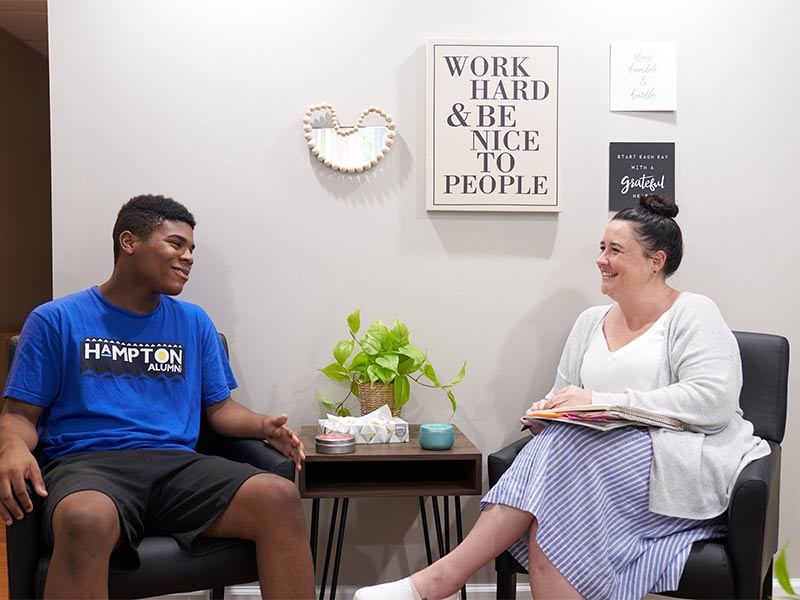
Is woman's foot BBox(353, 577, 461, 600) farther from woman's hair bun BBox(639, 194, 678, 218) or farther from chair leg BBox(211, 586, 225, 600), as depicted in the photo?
woman's hair bun BBox(639, 194, 678, 218)

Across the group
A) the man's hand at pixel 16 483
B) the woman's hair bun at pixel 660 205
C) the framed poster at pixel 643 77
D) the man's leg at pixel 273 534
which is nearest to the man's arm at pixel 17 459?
the man's hand at pixel 16 483

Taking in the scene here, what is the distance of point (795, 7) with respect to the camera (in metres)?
2.60

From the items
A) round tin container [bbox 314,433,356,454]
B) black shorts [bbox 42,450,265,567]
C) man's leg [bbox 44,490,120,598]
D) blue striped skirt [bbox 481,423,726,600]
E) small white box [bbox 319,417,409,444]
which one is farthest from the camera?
small white box [bbox 319,417,409,444]

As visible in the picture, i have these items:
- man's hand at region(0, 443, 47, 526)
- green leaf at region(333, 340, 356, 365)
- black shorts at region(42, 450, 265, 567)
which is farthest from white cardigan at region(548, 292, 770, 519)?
man's hand at region(0, 443, 47, 526)

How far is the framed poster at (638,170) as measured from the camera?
2.56m

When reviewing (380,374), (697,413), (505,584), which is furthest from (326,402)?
(697,413)

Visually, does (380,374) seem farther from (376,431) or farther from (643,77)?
(643,77)

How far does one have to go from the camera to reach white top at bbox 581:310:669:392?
7.11 ft

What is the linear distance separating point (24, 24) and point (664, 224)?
3.31 metres

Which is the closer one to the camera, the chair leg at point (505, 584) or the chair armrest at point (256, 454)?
the chair armrest at point (256, 454)

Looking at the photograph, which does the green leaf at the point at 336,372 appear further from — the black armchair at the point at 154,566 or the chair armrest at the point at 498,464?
the black armchair at the point at 154,566

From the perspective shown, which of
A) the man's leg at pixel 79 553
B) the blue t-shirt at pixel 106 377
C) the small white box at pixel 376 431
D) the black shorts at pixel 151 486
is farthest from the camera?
the small white box at pixel 376 431

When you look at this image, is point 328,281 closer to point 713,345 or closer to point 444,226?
point 444,226

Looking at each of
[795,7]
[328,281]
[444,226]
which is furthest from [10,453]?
[795,7]
